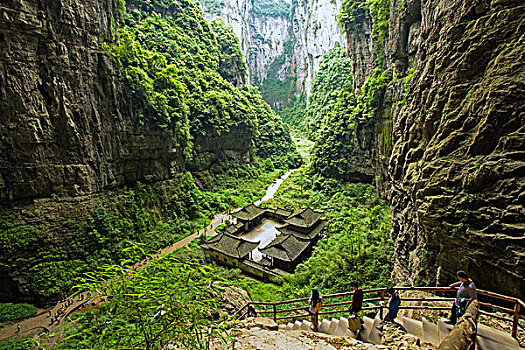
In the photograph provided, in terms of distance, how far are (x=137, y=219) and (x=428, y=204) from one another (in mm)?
21909

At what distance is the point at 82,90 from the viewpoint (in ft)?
63.2

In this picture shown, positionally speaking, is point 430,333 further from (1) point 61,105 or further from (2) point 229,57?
(2) point 229,57


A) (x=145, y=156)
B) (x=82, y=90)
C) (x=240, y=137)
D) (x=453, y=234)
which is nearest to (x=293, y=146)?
(x=240, y=137)

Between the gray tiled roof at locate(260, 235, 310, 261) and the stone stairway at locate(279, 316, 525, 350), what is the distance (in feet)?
35.9

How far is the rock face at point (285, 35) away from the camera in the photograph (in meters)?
67.9

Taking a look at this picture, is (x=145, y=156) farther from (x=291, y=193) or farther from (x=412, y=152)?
(x=412, y=152)

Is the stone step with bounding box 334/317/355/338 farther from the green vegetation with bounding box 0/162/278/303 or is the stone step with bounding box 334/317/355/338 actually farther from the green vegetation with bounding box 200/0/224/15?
the green vegetation with bounding box 200/0/224/15

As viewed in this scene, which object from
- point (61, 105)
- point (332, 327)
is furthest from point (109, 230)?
point (332, 327)

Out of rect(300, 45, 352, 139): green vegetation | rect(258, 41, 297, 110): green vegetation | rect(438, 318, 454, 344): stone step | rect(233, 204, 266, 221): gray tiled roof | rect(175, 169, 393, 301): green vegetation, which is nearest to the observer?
rect(438, 318, 454, 344): stone step

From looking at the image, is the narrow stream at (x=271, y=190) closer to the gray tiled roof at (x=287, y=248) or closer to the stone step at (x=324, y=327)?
the gray tiled roof at (x=287, y=248)

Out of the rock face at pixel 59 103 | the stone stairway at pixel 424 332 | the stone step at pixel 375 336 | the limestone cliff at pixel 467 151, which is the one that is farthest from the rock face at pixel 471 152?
the rock face at pixel 59 103

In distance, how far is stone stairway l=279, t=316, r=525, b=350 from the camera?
473cm

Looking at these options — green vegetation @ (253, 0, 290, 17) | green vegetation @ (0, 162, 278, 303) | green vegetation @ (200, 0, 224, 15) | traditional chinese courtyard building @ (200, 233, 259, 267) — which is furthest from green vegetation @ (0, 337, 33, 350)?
green vegetation @ (253, 0, 290, 17)

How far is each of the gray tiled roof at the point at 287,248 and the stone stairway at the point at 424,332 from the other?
35.9 ft
